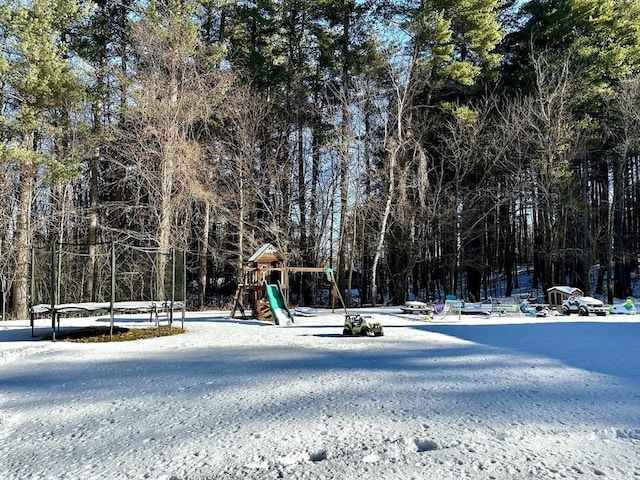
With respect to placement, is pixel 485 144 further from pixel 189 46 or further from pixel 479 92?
pixel 189 46

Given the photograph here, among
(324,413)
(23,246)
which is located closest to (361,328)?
(324,413)

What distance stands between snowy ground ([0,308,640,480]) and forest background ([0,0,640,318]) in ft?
32.5

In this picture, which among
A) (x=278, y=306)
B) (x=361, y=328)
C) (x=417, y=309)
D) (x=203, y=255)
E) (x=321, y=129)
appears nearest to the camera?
(x=361, y=328)

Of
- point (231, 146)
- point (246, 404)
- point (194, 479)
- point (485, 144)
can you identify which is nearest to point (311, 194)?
point (231, 146)

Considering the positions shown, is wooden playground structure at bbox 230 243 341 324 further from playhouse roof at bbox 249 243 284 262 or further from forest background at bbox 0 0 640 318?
forest background at bbox 0 0 640 318

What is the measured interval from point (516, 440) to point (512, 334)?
6.19m

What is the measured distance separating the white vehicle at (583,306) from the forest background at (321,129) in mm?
3961

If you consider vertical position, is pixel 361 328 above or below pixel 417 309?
above

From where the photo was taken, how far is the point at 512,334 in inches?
335

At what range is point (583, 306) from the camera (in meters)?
13.0

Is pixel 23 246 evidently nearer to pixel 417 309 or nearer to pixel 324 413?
pixel 417 309

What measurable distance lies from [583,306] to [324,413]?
12.2 m

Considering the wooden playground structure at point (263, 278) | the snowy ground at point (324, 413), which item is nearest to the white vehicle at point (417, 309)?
the wooden playground structure at point (263, 278)

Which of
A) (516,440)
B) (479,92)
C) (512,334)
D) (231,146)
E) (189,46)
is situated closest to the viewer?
(516,440)
